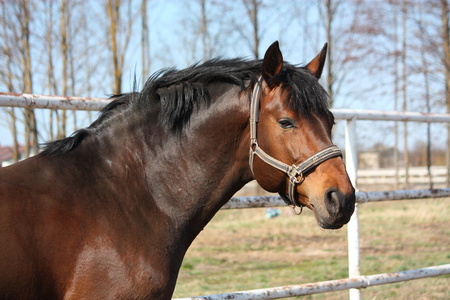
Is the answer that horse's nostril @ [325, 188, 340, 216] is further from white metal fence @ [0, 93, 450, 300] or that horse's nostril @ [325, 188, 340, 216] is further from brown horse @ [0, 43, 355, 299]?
white metal fence @ [0, 93, 450, 300]

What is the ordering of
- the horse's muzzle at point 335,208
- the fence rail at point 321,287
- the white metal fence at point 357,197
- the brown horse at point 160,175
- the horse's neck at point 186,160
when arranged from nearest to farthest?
the brown horse at point 160,175
the horse's muzzle at point 335,208
the horse's neck at point 186,160
the white metal fence at point 357,197
the fence rail at point 321,287

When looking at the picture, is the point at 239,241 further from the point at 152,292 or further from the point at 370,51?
the point at 370,51

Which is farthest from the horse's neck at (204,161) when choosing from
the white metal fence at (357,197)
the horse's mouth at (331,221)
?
the white metal fence at (357,197)

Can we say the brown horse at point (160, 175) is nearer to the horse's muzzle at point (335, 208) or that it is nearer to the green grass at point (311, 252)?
the horse's muzzle at point (335, 208)

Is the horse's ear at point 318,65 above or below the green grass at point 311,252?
above

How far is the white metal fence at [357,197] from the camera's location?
2.80 metres

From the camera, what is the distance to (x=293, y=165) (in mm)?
2297

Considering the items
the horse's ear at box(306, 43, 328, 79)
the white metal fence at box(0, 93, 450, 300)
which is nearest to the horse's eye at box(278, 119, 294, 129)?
the horse's ear at box(306, 43, 328, 79)

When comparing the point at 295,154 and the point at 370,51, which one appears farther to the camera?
the point at 370,51

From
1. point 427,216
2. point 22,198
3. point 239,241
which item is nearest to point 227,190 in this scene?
point 22,198

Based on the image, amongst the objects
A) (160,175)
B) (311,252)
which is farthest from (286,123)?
Answer: (311,252)

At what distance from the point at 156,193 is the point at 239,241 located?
7.69 m

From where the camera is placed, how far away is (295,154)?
7.55 feet

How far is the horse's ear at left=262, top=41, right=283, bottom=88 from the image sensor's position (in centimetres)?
233
